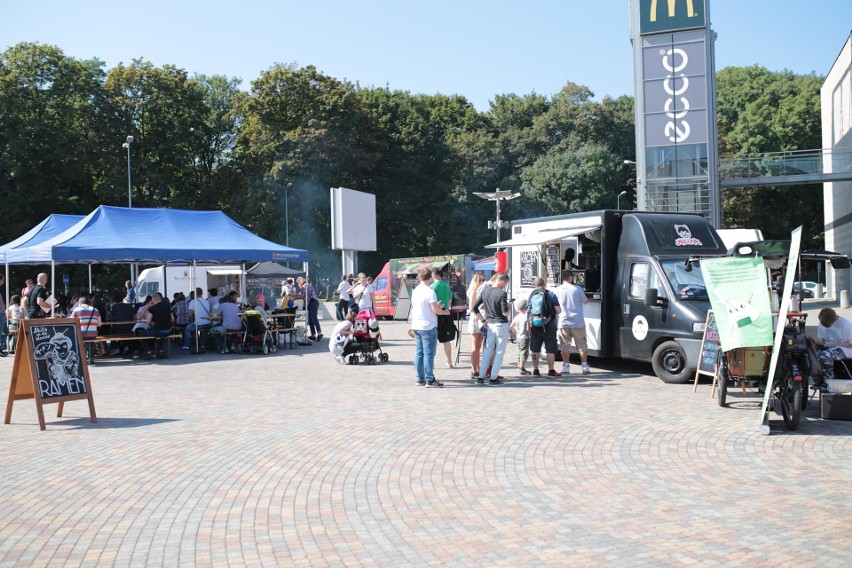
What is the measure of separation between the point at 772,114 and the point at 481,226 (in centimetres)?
2174

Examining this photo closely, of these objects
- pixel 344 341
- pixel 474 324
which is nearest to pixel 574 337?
pixel 474 324

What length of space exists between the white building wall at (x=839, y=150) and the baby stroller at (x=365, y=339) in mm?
29448

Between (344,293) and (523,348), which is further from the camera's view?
(344,293)

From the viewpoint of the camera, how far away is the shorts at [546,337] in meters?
13.2

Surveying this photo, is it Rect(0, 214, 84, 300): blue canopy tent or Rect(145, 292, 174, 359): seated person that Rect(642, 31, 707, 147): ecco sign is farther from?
Rect(145, 292, 174, 359): seated person

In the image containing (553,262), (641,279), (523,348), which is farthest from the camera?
(553,262)

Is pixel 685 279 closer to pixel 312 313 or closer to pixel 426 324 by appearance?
pixel 426 324

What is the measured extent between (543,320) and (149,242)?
9.88 m

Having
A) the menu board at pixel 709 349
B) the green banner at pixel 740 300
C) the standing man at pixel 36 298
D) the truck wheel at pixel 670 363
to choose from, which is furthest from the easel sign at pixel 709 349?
the standing man at pixel 36 298

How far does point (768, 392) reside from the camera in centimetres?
821

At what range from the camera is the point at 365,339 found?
15547 millimetres

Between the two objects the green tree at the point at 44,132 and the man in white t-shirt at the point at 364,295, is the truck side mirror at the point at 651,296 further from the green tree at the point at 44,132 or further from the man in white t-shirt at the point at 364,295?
the green tree at the point at 44,132

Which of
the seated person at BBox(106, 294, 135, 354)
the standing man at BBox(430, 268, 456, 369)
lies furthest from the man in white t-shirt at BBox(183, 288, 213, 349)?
the standing man at BBox(430, 268, 456, 369)

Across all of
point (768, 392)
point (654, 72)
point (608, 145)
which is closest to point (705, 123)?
point (654, 72)
